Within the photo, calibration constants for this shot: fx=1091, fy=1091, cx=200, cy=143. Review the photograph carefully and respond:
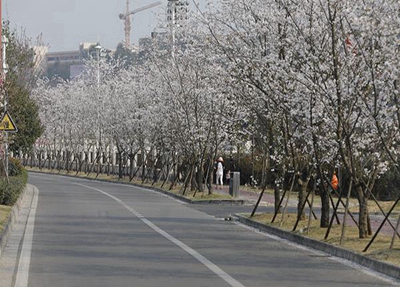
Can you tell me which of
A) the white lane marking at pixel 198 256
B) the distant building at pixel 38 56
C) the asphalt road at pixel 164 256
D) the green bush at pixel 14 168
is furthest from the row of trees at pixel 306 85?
the distant building at pixel 38 56

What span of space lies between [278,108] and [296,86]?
2168mm

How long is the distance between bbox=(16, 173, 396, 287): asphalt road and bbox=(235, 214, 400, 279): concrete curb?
0.29 metres

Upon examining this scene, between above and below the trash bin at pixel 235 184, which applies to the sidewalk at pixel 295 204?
below

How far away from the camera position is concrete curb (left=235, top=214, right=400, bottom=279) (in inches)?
710

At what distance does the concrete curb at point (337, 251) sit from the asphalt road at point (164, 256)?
0.29 m

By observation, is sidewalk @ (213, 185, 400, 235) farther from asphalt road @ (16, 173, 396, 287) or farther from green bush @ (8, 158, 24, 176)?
green bush @ (8, 158, 24, 176)

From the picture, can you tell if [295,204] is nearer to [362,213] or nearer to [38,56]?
[362,213]

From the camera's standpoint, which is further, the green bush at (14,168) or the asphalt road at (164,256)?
the green bush at (14,168)

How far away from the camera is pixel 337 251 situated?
21500 mm

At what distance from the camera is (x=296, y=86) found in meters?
24.7

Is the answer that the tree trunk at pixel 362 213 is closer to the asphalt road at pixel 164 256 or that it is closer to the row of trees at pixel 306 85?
the row of trees at pixel 306 85

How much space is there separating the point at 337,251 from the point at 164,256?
11.4ft

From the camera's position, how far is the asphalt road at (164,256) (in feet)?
55.6

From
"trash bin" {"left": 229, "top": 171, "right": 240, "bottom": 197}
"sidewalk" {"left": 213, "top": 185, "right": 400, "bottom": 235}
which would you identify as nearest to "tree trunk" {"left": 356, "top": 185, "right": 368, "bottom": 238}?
"sidewalk" {"left": 213, "top": 185, "right": 400, "bottom": 235}
